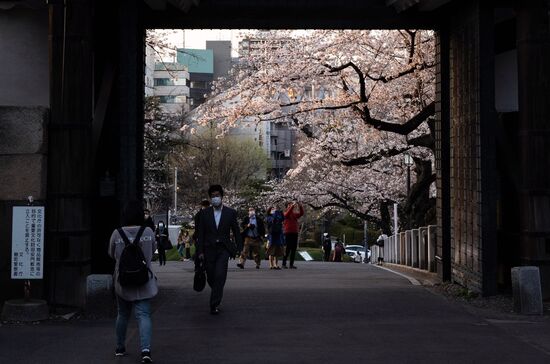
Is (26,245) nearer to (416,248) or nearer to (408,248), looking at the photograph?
(416,248)

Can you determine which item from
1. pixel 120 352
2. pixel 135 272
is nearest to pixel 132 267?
pixel 135 272

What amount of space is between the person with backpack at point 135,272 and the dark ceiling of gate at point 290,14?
22.1 ft

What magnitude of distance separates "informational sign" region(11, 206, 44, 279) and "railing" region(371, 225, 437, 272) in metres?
9.29

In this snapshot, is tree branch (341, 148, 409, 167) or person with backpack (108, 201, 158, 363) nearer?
person with backpack (108, 201, 158, 363)

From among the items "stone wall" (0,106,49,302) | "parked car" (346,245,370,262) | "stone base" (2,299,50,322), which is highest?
"stone wall" (0,106,49,302)

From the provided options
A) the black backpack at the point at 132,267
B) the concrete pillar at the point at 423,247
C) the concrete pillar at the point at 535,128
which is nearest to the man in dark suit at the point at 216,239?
the black backpack at the point at 132,267

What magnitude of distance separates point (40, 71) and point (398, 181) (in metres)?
26.3

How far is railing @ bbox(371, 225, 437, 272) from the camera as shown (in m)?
18.8

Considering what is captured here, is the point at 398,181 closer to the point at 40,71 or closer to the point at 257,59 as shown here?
the point at 257,59

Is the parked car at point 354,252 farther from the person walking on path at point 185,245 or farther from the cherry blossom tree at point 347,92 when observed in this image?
the cherry blossom tree at point 347,92

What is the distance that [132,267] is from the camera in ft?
27.0

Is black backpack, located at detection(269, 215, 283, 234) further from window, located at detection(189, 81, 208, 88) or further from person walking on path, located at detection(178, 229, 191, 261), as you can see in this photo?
window, located at detection(189, 81, 208, 88)

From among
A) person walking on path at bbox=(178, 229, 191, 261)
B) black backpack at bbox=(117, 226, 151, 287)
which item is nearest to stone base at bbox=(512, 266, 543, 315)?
black backpack at bbox=(117, 226, 151, 287)

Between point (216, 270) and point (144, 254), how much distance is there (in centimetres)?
333
